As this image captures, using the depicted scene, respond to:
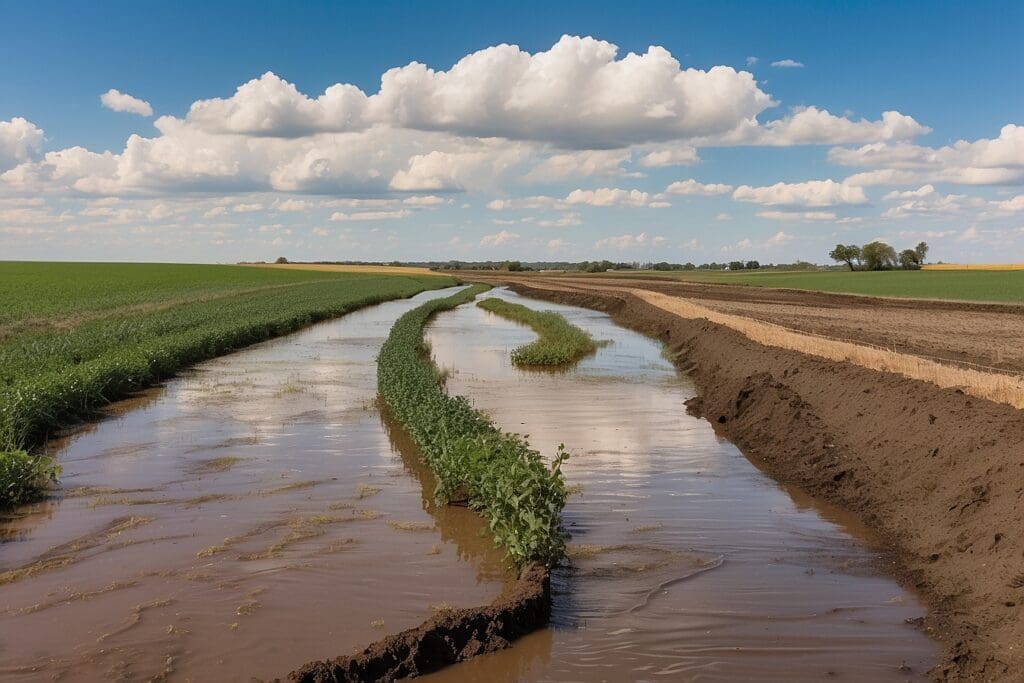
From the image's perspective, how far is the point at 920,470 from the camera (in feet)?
37.8

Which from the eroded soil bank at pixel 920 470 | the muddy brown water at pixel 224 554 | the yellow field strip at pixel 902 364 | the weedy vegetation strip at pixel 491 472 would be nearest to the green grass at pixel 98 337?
the muddy brown water at pixel 224 554

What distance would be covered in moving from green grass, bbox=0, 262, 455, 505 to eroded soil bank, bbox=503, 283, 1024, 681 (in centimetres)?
1107

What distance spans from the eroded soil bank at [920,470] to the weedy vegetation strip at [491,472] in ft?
12.3

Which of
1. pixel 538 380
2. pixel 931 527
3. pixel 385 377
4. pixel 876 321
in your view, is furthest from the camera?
pixel 876 321

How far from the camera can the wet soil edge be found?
267 inches

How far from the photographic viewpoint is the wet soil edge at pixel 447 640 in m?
6.77

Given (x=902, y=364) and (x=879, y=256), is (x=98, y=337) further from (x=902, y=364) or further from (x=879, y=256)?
(x=879, y=256)

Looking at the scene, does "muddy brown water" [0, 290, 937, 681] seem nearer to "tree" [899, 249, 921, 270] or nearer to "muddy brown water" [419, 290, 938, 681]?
"muddy brown water" [419, 290, 938, 681]

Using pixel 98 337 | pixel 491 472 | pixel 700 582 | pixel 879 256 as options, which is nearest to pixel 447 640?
pixel 700 582

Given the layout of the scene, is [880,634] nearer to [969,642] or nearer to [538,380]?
[969,642]

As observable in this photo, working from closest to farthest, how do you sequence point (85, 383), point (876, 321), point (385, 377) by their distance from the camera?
point (85, 383), point (385, 377), point (876, 321)

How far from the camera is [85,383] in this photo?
1841 cm

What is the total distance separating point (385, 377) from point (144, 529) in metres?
10.4

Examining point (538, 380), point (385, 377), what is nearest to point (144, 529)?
point (385, 377)
